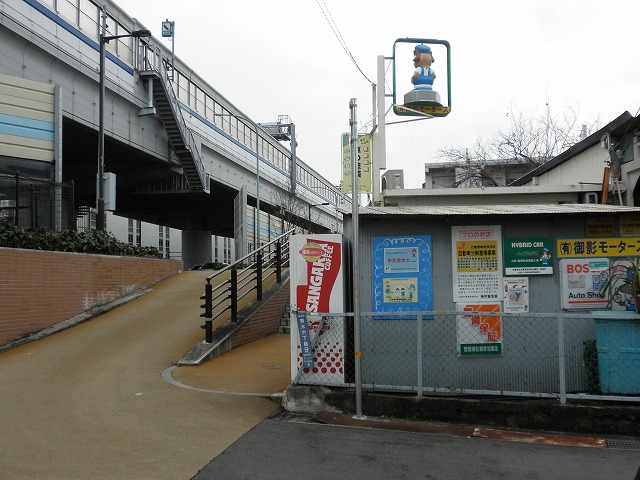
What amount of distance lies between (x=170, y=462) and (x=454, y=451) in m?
2.73

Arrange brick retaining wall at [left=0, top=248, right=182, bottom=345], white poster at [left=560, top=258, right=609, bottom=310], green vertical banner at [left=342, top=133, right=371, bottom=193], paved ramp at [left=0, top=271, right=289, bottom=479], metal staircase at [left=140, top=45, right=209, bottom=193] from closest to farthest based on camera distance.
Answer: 1. paved ramp at [left=0, top=271, right=289, bottom=479]
2. white poster at [left=560, top=258, right=609, bottom=310]
3. green vertical banner at [left=342, top=133, right=371, bottom=193]
4. brick retaining wall at [left=0, top=248, right=182, bottom=345]
5. metal staircase at [left=140, top=45, right=209, bottom=193]

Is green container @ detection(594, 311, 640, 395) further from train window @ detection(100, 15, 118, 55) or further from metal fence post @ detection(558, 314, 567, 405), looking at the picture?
train window @ detection(100, 15, 118, 55)

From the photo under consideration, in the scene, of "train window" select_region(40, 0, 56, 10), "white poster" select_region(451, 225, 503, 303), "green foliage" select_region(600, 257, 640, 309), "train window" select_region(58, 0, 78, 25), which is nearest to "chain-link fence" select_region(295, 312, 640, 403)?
"white poster" select_region(451, 225, 503, 303)

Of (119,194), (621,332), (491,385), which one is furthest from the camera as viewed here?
(119,194)

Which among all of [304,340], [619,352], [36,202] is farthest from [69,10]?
[619,352]

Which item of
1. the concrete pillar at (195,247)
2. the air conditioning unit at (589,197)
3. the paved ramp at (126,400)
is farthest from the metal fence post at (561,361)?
the concrete pillar at (195,247)

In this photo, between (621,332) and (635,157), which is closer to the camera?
(621,332)

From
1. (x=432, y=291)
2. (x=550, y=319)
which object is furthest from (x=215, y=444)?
(x=550, y=319)

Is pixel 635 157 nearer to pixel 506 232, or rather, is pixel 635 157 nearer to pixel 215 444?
pixel 506 232

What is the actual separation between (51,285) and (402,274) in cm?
862

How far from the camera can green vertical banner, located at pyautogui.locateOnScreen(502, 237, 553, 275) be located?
23.5ft

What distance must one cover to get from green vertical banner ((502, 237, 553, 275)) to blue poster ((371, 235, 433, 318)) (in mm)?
1013

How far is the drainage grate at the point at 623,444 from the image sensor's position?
224 inches

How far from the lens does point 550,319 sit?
7059 mm
